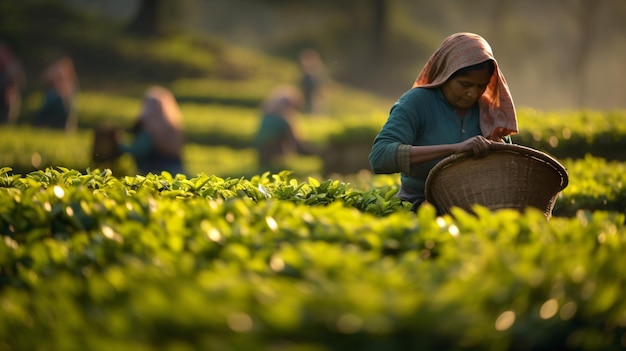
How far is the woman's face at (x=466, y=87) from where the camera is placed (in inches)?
197

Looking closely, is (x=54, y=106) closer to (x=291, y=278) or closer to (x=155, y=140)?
(x=155, y=140)

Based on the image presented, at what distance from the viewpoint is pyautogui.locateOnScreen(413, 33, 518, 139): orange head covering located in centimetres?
489

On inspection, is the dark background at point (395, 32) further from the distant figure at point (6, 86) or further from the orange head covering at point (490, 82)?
the orange head covering at point (490, 82)

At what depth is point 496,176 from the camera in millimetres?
4527

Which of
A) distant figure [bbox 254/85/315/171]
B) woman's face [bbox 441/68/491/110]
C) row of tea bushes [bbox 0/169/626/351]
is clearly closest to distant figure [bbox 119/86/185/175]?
distant figure [bbox 254/85/315/171]

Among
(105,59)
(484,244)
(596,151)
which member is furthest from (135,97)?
(484,244)

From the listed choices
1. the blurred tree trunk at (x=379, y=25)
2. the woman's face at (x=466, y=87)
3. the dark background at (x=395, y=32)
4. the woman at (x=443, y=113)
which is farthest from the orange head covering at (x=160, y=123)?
the blurred tree trunk at (x=379, y=25)

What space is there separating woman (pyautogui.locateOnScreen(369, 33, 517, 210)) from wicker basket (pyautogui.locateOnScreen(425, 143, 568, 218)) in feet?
0.72

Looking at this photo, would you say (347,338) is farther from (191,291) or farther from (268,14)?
(268,14)

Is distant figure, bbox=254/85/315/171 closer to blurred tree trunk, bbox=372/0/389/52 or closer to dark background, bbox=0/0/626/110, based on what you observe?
dark background, bbox=0/0/626/110

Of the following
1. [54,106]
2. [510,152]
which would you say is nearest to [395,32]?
[54,106]

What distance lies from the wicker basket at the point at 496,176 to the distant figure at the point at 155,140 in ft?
21.6

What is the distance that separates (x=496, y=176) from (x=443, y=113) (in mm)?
752

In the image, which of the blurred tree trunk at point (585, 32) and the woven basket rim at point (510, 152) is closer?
the woven basket rim at point (510, 152)
